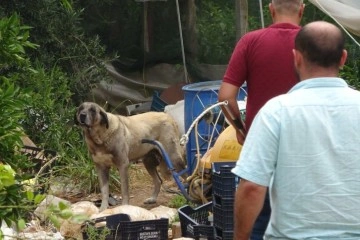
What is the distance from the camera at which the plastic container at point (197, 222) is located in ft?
24.4

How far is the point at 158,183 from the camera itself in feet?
Result: 36.2

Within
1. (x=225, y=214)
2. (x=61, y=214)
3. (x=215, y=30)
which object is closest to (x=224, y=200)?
(x=225, y=214)

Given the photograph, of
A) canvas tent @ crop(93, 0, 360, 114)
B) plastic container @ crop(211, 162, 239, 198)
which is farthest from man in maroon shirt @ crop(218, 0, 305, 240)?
canvas tent @ crop(93, 0, 360, 114)

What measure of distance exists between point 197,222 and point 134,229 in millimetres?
511

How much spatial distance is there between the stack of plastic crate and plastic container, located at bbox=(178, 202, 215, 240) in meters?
0.35

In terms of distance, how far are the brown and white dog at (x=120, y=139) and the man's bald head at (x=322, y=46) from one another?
254 inches

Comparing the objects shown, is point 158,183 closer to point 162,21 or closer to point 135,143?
point 135,143

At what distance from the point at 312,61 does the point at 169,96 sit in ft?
34.5

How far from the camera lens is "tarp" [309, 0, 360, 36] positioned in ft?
34.9

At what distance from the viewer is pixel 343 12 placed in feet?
35.0

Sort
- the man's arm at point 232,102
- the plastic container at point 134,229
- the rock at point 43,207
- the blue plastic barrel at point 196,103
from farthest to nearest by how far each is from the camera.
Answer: the blue plastic barrel at point 196,103, the plastic container at point 134,229, the man's arm at point 232,102, the rock at point 43,207

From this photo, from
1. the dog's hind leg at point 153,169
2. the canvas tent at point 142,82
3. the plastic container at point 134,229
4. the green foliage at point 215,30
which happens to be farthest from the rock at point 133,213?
the green foliage at point 215,30

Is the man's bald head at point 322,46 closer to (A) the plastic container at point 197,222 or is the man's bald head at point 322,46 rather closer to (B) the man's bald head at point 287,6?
(B) the man's bald head at point 287,6

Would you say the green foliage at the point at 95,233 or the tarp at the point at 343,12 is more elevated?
the tarp at the point at 343,12
